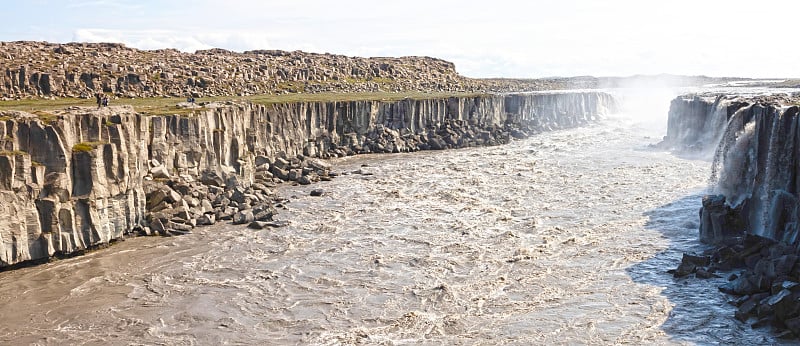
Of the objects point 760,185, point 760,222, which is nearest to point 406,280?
point 760,222

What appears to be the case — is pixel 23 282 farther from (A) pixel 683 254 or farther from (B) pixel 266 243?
(A) pixel 683 254

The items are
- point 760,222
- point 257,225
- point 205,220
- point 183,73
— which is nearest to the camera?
point 760,222

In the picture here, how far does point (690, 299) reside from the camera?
82.6 ft

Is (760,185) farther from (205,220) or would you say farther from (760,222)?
(205,220)

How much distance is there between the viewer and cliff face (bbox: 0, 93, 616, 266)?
2930 centimetres

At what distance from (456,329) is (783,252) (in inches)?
500

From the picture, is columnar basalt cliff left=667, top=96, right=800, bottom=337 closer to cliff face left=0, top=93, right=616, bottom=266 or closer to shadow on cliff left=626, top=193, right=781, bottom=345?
shadow on cliff left=626, top=193, right=781, bottom=345

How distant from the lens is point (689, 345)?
841 inches

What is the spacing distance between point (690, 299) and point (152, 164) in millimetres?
28718

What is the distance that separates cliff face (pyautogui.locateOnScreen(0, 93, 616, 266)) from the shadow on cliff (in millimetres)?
20509

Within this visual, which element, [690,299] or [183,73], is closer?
[690,299]

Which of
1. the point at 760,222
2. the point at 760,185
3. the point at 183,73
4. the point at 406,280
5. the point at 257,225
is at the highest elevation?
the point at 183,73

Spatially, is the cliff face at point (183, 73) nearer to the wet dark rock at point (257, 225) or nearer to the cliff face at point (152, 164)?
the cliff face at point (152, 164)

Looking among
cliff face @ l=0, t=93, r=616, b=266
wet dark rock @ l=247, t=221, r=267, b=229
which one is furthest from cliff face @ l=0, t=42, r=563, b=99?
wet dark rock @ l=247, t=221, r=267, b=229
